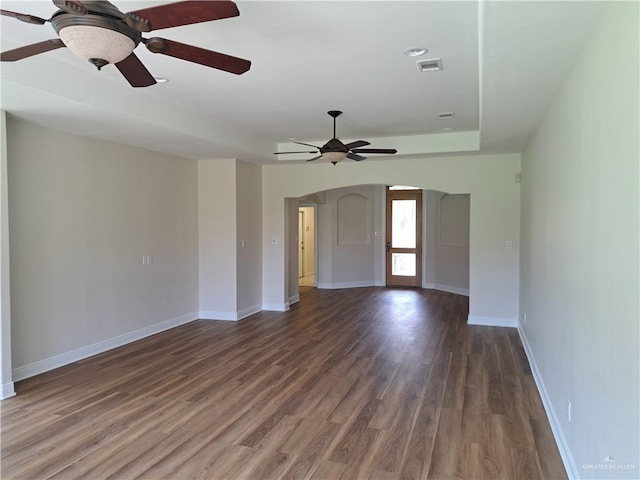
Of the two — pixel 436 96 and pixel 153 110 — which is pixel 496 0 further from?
pixel 153 110

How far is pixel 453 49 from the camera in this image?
3.13 meters

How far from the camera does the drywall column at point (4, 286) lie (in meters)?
3.71

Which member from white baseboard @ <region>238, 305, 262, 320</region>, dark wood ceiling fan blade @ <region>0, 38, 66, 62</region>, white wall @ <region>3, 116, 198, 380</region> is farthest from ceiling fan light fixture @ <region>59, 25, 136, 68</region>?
white baseboard @ <region>238, 305, 262, 320</region>

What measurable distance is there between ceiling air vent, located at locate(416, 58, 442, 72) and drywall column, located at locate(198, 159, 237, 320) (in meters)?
3.87

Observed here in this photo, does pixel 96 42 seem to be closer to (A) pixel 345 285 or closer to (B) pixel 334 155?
(B) pixel 334 155

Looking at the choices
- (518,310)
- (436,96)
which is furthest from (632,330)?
(518,310)

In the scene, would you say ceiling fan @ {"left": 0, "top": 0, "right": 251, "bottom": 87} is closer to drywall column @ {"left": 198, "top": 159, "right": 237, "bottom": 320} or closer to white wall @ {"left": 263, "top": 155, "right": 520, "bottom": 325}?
drywall column @ {"left": 198, "top": 159, "right": 237, "bottom": 320}

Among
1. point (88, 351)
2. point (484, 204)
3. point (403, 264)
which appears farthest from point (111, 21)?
point (403, 264)

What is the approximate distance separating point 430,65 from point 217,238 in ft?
14.6

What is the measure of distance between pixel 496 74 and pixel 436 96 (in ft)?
4.77

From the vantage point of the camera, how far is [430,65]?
3438 millimetres

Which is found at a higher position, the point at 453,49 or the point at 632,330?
the point at 453,49

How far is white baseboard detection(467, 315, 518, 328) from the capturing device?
643 cm

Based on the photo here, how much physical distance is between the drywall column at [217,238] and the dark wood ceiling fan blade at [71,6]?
16.1 ft
